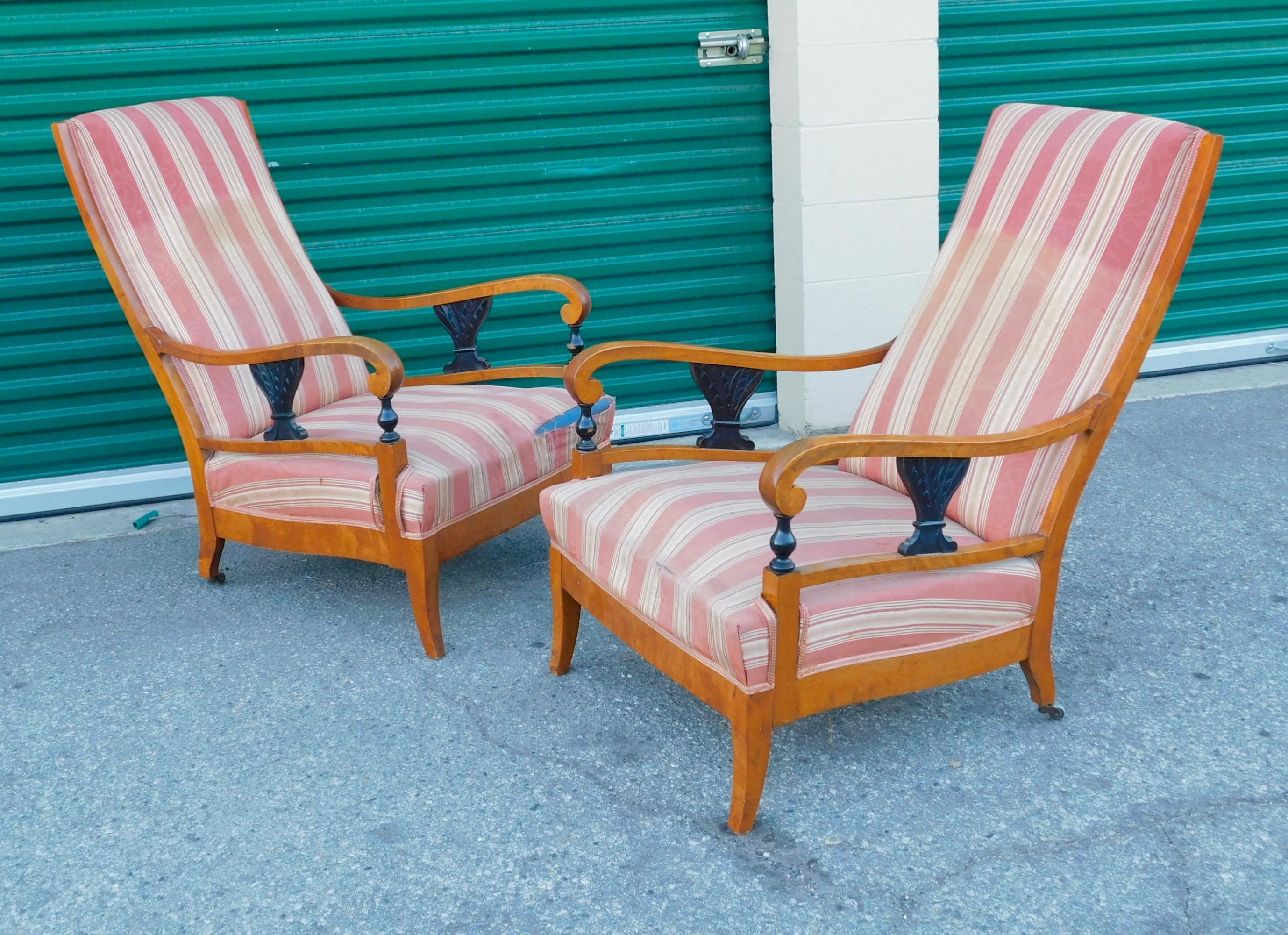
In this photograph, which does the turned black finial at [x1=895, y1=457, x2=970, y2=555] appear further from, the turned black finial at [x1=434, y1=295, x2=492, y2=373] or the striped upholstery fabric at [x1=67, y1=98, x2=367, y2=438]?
the striped upholstery fabric at [x1=67, y1=98, x2=367, y2=438]

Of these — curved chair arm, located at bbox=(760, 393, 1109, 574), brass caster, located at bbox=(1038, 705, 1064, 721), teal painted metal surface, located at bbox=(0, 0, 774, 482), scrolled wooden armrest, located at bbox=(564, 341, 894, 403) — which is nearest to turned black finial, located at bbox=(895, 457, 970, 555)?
curved chair arm, located at bbox=(760, 393, 1109, 574)

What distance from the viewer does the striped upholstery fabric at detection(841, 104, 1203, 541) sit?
2.25m

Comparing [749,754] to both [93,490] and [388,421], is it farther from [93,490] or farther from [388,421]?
[93,490]

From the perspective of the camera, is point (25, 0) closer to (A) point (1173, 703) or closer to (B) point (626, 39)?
(B) point (626, 39)

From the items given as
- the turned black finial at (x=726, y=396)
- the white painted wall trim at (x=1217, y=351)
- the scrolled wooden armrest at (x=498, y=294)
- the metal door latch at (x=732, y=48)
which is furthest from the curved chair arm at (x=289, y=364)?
the white painted wall trim at (x=1217, y=351)

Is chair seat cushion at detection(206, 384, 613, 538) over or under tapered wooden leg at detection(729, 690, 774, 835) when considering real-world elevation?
over

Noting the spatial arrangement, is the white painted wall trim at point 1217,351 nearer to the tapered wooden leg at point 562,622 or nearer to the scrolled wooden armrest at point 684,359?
the scrolled wooden armrest at point 684,359

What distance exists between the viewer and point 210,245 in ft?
10.6

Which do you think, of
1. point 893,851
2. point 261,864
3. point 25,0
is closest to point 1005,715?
point 893,851

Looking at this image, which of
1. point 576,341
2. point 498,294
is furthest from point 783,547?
point 498,294

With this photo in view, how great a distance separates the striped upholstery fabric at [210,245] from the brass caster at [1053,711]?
76.1 inches

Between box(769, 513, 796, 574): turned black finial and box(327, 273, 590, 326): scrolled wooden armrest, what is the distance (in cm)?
134

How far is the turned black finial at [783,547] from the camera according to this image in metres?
2.00

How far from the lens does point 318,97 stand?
3.89 meters
